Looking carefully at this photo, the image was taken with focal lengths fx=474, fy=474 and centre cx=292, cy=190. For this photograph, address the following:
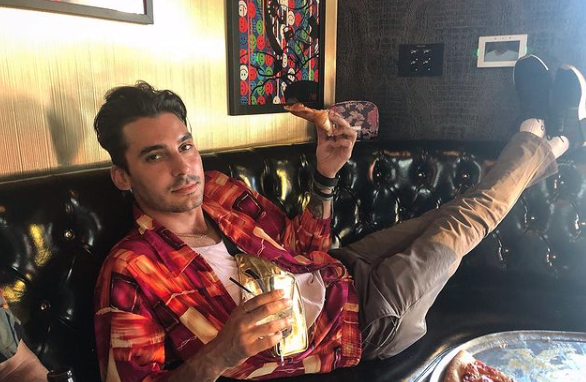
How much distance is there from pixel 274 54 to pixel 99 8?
86 cm

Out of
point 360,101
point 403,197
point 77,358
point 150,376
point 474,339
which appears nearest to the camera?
point 150,376

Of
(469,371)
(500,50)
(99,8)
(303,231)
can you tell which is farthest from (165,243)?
(500,50)

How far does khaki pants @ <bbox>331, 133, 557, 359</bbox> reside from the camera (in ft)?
4.59

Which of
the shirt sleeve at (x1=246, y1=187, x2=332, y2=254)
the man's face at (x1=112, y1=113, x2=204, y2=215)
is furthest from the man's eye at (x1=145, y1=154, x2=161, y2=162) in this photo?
the shirt sleeve at (x1=246, y1=187, x2=332, y2=254)

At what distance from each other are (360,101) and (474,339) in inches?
50.3

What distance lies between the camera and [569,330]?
1539 millimetres

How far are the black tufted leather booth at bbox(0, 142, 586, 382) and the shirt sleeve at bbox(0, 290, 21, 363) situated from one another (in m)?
0.10

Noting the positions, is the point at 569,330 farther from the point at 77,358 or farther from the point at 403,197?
the point at 77,358

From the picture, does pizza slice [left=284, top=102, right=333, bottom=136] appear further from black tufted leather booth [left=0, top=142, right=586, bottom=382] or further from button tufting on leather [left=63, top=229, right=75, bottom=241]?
button tufting on leather [left=63, top=229, right=75, bottom=241]

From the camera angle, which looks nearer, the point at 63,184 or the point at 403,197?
the point at 63,184

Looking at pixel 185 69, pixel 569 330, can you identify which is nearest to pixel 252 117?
pixel 185 69

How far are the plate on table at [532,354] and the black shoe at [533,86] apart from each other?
801 millimetres

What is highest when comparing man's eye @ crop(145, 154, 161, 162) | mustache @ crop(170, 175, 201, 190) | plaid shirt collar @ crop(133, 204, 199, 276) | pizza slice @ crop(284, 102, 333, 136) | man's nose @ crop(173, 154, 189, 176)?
pizza slice @ crop(284, 102, 333, 136)

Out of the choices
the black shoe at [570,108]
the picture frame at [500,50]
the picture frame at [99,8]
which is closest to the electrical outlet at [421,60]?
the picture frame at [500,50]
